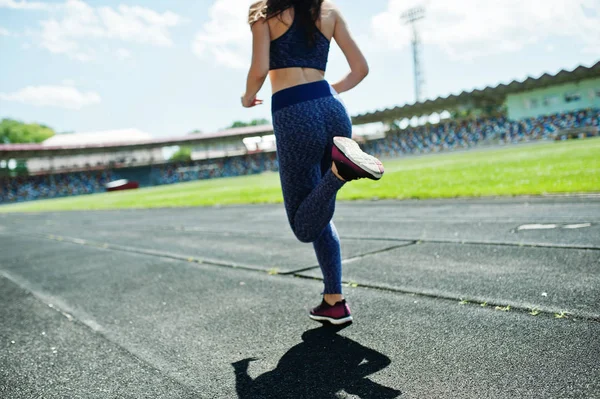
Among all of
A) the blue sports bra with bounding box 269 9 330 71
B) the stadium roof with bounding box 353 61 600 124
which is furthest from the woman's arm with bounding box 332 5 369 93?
the stadium roof with bounding box 353 61 600 124

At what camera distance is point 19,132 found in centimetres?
10275

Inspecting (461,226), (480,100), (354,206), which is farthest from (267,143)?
(461,226)

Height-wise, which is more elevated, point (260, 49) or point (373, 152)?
point (373, 152)

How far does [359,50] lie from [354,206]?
27.0ft

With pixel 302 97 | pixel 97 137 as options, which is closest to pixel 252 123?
pixel 97 137

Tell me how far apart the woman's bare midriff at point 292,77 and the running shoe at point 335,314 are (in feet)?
4.46

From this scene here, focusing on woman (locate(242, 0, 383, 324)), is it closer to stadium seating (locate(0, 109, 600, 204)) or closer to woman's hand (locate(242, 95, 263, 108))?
woman's hand (locate(242, 95, 263, 108))

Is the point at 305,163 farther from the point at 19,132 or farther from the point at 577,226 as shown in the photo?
the point at 19,132

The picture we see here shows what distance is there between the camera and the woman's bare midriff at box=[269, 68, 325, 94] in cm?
255

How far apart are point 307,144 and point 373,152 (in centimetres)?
5949

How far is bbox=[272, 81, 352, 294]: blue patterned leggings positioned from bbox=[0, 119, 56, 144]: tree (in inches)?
4502

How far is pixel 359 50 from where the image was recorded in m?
2.77

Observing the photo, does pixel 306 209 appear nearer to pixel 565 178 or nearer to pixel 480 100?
pixel 565 178

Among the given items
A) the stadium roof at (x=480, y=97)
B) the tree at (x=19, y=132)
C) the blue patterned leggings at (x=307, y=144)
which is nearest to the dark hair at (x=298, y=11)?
the blue patterned leggings at (x=307, y=144)
